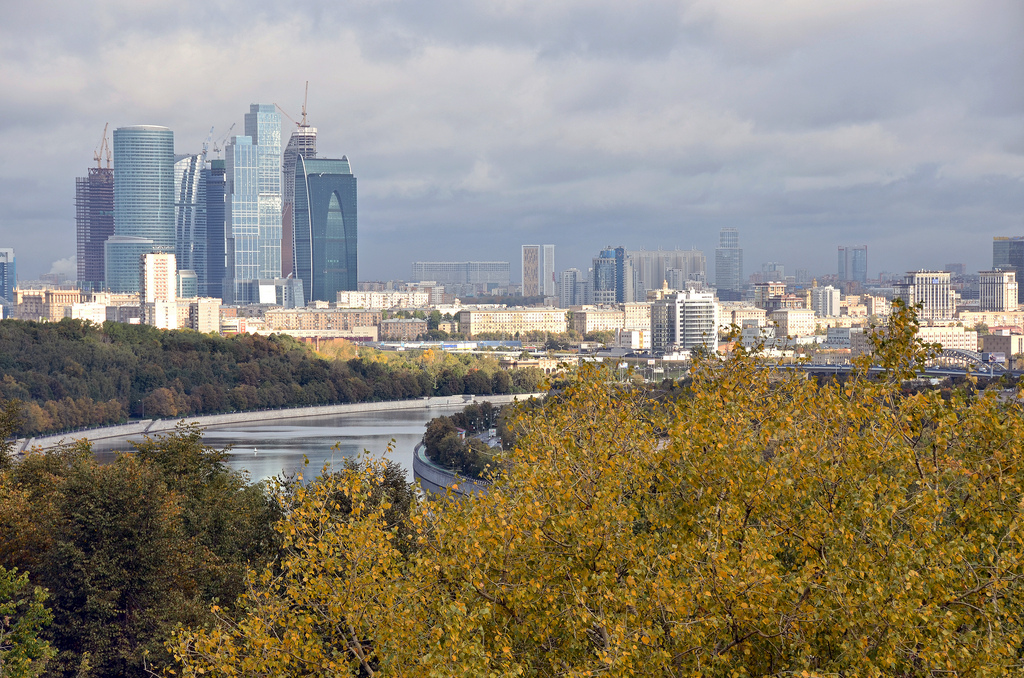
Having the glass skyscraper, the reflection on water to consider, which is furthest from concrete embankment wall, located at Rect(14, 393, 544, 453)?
the glass skyscraper

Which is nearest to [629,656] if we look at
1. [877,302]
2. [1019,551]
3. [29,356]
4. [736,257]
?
[1019,551]

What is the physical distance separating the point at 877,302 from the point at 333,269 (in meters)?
55.4

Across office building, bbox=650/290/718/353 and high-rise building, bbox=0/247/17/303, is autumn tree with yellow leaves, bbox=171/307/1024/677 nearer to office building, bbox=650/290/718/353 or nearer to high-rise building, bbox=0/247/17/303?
office building, bbox=650/290/718/353

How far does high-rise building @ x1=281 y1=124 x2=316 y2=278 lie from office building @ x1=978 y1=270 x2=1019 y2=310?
209 feet

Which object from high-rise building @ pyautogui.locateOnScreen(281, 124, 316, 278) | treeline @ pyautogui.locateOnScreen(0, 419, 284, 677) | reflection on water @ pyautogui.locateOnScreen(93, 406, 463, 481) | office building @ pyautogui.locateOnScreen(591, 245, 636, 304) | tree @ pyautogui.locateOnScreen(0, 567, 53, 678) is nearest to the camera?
tree @ pyautogui.locateOnScreen(0, 567, 53, 678)

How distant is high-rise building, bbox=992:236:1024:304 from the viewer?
99.8 meters

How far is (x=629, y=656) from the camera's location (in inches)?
153

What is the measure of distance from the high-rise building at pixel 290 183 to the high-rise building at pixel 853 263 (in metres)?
89.5

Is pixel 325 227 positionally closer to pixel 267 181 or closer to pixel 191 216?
pixel 267 181

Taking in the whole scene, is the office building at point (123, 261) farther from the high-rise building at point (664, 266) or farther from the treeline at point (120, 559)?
the treeline at point (120, 559)

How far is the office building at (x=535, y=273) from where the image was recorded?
567ft

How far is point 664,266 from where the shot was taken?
154250 mm

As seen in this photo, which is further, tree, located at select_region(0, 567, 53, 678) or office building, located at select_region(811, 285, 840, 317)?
office building, located at select_region(811, 285, 840, 317)

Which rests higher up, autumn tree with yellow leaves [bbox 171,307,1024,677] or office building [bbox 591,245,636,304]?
office building [bbox 591,245,636,304]
